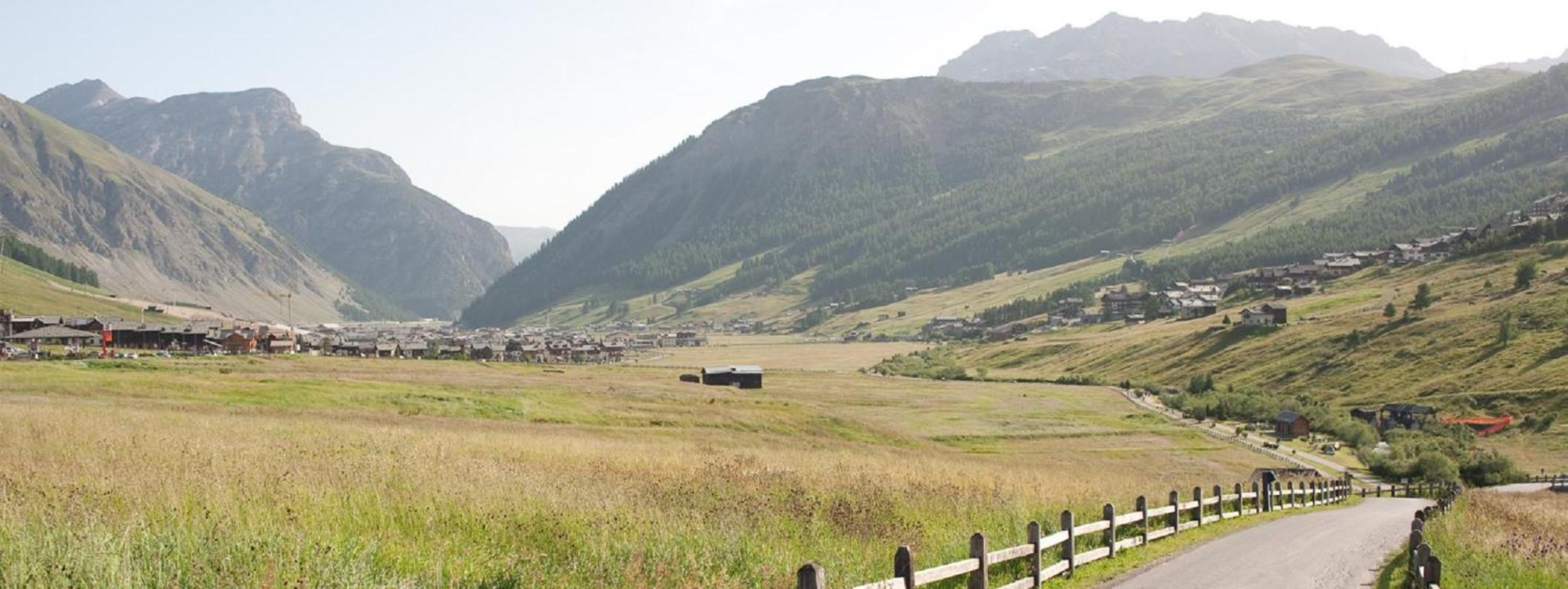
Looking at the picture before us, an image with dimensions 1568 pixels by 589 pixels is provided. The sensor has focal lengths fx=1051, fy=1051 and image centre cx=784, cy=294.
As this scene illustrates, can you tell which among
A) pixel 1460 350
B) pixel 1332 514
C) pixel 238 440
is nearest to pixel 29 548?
pixel 238 440

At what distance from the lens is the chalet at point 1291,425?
100m

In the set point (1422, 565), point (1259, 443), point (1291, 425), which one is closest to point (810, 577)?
point (1422, 565)

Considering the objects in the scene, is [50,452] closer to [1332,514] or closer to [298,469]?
[298,469]

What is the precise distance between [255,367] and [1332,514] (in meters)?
86.4

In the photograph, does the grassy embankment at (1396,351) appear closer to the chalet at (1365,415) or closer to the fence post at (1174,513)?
the chalet at (1365,415)

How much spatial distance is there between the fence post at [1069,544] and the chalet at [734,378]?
109 m

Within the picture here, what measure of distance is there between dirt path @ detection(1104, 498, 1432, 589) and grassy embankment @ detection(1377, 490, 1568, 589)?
932mm

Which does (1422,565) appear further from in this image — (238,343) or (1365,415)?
(238,343)

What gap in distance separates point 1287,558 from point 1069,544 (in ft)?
23.4

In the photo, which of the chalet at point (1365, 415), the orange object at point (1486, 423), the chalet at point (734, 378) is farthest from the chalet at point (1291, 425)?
the chalet at point (734, 378)

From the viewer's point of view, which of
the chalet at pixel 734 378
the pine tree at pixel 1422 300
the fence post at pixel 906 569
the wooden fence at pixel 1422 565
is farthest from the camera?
the pine tree at pixel 1422 300

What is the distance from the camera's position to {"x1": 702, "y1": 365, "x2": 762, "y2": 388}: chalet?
425 ft

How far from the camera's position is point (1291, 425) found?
10119 cm

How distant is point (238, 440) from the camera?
24.2 metres
